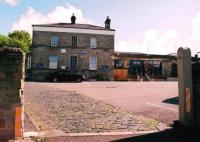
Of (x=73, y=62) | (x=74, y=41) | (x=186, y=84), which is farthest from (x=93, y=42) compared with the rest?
(x=186, y=84)

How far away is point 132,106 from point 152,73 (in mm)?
37361

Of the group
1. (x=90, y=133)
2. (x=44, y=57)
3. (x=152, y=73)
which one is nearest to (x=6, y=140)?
(x=90, y=133)

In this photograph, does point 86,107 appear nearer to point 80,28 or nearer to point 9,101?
point 9,101

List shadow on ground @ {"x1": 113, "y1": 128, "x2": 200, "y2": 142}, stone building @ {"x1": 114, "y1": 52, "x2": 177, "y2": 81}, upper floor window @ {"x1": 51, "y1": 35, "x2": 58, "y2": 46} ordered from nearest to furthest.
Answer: shadow on ground @ {"x1": 113, "y1": 128, "x2": 200, "y2": 142}, upper floor window @ {"x1": 51, "y1": 35, "x2": 58, "y2": 46}, stone building @ {"x1": 114, "y1": 52, "x2": 177, "y2": 81}

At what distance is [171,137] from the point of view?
8562 millimetres

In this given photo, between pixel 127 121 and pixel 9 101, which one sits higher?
pixel 9 101

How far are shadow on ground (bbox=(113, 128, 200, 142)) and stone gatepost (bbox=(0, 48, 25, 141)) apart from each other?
8.82 ft

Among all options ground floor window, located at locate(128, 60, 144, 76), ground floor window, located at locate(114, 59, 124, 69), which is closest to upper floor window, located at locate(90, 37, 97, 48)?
ground floor window, located at locate(114, 59, 124, 69)

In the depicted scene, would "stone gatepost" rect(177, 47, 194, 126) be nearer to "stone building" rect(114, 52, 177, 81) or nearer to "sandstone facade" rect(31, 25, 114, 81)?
"sandstone facade" rect(31, 25, 114, 81)

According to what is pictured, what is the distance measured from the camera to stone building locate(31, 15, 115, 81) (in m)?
45.0

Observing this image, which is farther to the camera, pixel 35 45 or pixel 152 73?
pixel 152 73

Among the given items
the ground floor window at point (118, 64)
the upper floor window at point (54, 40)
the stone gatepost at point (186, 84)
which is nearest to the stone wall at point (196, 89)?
the stone gatepost at point (186, 84)

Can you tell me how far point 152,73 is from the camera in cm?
5169

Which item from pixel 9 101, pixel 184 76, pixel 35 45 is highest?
pixel 35 45
